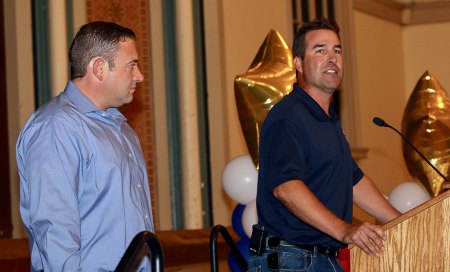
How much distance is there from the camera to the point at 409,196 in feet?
21.1

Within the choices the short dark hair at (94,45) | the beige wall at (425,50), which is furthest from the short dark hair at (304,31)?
the beige wall at (425,50)

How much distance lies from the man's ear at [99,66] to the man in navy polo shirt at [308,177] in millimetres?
649

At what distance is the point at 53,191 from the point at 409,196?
4.02 metres

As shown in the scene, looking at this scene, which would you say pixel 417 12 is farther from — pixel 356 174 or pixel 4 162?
pixel 356 174

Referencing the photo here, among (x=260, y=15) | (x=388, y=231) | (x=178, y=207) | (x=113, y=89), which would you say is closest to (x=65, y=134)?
(x=113, y=89)

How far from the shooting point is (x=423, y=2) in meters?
12.7

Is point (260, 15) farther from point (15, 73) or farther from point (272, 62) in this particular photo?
point (272, 62)

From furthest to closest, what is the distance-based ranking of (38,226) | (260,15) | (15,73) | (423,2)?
(423,2) → (260,15) → (15,73) → (38,226)

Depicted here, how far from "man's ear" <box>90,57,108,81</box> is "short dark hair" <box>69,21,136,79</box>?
0.01 metres

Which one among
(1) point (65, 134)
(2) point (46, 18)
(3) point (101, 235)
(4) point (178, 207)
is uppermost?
(2) point (46, 18)

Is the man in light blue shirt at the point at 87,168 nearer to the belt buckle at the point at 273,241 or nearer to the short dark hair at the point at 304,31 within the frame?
the belt buckle at the point at 273,241

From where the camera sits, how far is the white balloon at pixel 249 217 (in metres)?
5.63

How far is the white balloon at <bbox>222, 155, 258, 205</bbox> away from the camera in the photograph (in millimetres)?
5918

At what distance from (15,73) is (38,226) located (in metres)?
4.32
